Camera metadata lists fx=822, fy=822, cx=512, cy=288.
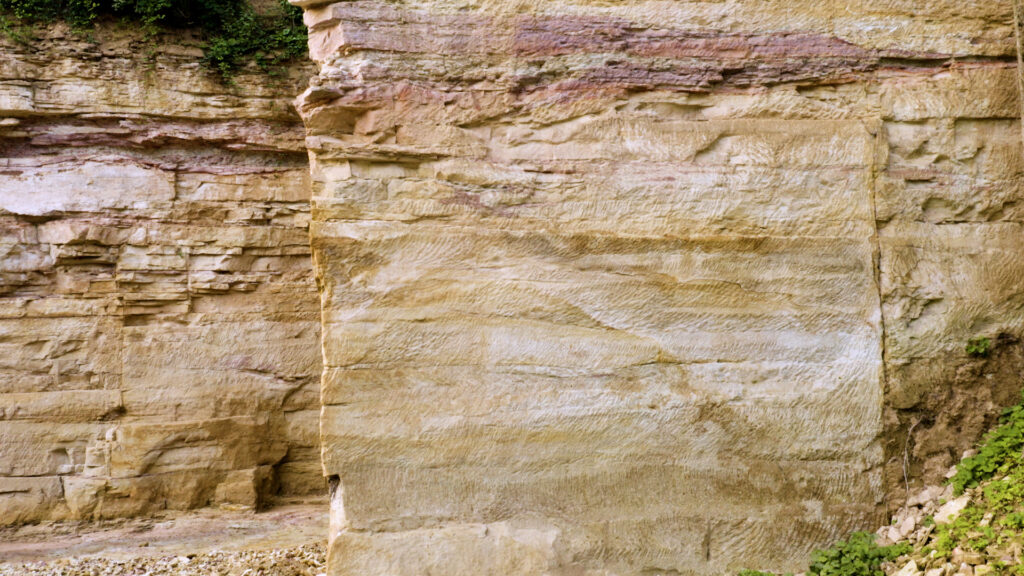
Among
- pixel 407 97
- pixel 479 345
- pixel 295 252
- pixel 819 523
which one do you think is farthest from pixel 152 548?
pixel 819 523

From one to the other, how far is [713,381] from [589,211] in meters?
1.03

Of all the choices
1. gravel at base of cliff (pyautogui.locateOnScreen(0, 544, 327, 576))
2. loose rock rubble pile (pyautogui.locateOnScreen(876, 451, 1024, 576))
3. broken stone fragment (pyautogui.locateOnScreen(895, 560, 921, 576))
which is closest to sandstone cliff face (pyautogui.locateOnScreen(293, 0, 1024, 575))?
loose rock rubble pile (pyautogui.locateOnScreen(876, 451, 1024, 576))

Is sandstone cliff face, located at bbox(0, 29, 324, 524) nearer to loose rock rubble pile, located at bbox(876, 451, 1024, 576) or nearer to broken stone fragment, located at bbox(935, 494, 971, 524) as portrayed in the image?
loose rock rubble pile, located at bbox(876, 451, 1024, 576)

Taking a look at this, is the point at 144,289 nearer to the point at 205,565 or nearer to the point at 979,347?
the point at 205,565

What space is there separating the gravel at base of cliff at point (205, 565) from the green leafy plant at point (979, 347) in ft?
13.3

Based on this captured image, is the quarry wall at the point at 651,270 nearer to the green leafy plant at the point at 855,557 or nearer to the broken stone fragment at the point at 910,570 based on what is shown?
the green leafy plant at the point at 855,557

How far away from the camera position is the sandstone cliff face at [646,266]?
390 cm

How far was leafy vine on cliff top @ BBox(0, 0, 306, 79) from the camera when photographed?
7113 millimetres

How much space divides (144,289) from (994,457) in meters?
6.53

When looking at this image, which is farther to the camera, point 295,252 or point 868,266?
point 295,252

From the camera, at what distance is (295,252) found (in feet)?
24.8

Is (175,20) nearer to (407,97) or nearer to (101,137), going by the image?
(101,137)

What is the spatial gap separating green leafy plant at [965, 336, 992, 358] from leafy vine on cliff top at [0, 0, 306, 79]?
19.5ft

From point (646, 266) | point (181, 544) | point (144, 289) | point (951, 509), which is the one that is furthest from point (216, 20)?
point (951, 509)
